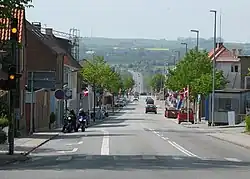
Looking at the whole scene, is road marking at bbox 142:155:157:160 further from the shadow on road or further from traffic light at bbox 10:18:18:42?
traffic light at bbox 10:18:18:42

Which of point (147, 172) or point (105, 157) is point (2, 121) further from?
point (147, 172)

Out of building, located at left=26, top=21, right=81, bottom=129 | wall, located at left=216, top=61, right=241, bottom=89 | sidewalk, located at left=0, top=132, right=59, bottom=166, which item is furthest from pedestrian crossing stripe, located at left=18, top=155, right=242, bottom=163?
wall, located at left=216, top=61, right=241, bottom=89

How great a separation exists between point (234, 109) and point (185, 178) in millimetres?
53047

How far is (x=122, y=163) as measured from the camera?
2423cm

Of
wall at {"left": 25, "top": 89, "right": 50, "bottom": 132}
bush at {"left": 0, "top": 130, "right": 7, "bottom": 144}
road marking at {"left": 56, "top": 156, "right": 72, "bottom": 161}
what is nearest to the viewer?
road marking at {"left": 56, "top": 156, "right": 72, "bottom": 161}

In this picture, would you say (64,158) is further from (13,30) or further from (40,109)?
(40,109)

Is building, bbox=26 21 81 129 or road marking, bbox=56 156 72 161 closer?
road marking, bbox=56 156 72 161

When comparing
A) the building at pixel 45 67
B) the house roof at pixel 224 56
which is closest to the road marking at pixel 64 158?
the building at pixel 45 67

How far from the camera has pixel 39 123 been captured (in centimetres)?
5881

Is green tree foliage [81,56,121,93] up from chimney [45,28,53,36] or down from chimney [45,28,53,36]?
down

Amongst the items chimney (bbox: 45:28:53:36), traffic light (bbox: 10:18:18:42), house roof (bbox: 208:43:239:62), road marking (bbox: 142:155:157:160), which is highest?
chimney (bbox: 45:28:53:36)

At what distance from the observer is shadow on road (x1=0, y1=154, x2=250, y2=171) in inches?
887

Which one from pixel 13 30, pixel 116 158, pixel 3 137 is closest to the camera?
pixel 13 30

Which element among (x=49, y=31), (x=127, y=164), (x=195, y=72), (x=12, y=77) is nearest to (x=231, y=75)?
(x=195, y=72)
